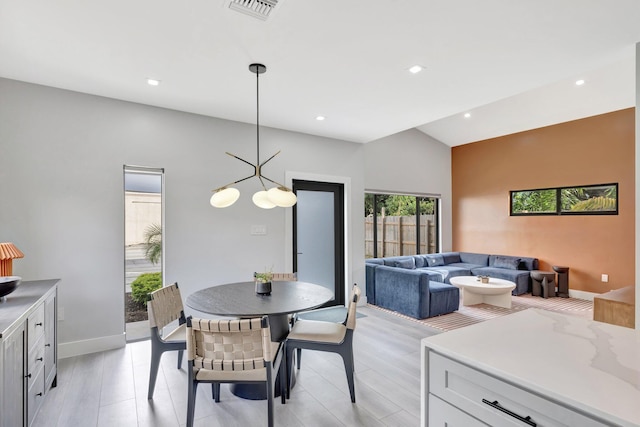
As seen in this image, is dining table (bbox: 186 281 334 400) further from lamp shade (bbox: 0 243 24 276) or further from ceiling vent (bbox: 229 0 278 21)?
ceiling vent (bbox: 229 0 278 21)

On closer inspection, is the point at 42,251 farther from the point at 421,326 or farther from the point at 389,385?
the point at 421,326

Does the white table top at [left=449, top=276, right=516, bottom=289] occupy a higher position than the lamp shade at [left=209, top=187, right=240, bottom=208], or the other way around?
the lamp shade at [left=209, top=187, right=240, bottom=208]

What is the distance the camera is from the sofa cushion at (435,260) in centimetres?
696

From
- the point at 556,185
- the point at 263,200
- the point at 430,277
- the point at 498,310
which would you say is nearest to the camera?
the point at 263,200

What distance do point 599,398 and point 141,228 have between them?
4159mm

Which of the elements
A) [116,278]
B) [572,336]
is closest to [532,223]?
[572,336]

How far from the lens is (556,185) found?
6.25m

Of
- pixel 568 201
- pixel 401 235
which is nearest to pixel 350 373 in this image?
pixel 401 235

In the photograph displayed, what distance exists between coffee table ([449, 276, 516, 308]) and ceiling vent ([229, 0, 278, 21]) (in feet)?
15.0

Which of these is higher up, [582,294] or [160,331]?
[160,331]

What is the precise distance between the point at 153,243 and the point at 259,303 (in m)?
2.14

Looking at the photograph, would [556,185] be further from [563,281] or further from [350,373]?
[350,373]

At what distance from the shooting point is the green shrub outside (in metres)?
3.95

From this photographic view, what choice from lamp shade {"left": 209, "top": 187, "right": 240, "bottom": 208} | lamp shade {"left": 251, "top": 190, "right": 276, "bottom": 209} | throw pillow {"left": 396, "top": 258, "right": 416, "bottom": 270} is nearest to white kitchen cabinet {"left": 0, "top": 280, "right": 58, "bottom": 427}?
lamp shade {"left": 209, "top": 187, "right": 240, "bottom": 208}
